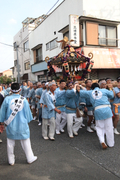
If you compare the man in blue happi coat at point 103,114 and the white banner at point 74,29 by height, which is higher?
the white banner at point 74,29

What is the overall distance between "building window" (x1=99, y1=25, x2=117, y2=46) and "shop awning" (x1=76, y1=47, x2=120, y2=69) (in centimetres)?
72

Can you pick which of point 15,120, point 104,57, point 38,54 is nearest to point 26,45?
point 38,54

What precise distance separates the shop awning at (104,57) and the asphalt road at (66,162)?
8.26m

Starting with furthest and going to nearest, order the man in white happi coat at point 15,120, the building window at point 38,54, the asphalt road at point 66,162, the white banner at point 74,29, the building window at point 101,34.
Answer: the building window at point 38,54, the building window at point 101,34, the white banner at point 74,29, the man in white happi coat at point 15,120, the asphalt road at point 66,162

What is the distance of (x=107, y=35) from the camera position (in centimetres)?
1333

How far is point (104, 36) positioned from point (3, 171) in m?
12.5

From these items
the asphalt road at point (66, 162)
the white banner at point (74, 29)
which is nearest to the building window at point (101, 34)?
the white banner at point (74, 29)

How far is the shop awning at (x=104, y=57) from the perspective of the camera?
1220cm

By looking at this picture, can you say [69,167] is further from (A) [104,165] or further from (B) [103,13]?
(B) [103,13]

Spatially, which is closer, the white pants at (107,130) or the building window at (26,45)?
the white pants at (107,130)

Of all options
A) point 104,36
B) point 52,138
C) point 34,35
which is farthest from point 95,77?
point 34,35

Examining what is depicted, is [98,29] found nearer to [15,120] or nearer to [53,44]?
[53,44]

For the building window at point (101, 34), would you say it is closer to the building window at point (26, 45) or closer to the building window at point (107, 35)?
the building window at point (107, 35)

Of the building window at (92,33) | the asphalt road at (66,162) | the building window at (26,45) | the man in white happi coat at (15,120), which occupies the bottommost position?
the asphalt road at (66,162)
